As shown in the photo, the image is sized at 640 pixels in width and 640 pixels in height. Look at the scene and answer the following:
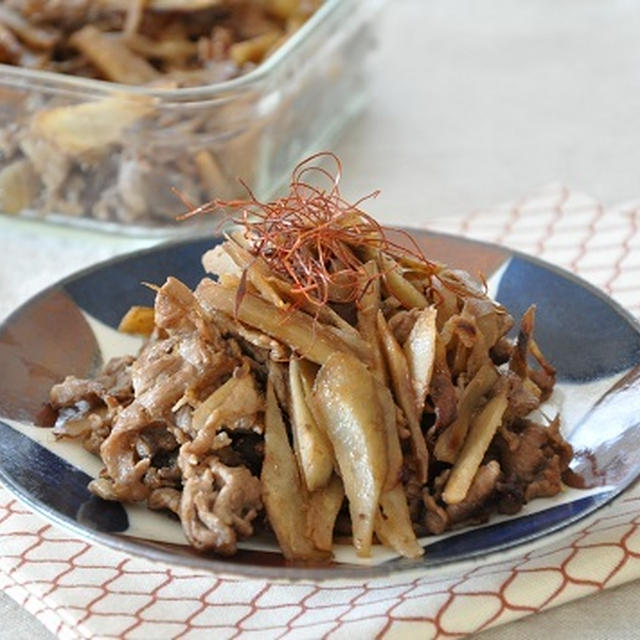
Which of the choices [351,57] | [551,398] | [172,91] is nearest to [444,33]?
[351,57]

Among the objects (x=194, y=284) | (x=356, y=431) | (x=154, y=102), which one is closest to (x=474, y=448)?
(x=356, y=431)

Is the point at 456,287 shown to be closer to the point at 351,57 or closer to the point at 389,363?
the point at 389,363

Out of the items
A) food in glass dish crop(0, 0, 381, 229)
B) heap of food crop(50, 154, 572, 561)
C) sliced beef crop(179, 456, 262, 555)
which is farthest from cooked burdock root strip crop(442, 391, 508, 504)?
food in glass dish crop(0, 0, 381, 229)

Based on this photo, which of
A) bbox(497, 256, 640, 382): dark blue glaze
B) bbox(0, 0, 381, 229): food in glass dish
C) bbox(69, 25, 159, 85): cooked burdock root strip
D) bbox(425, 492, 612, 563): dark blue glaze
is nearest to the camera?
bbox(425, 492, 612, 563): dark blue glaze

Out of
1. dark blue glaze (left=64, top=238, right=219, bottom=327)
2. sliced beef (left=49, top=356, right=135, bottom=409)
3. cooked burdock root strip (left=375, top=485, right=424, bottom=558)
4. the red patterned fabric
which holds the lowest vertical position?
the red patterned fabric

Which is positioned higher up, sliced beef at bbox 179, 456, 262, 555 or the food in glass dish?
the food in glass dish

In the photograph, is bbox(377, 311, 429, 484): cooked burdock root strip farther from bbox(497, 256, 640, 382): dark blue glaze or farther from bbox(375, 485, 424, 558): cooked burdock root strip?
bbox(497, 256, 640, 382): dark blue glaze

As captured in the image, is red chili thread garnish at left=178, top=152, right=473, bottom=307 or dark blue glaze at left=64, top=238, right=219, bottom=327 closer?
red chili thread garnish at left=178, top=152, right=473, bottom=307
